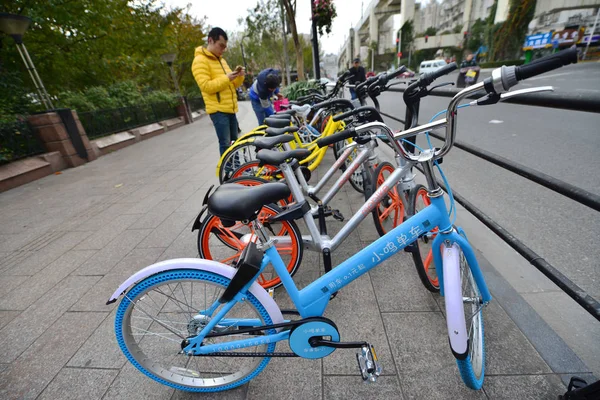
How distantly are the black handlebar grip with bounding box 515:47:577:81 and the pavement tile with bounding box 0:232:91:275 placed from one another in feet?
12.6

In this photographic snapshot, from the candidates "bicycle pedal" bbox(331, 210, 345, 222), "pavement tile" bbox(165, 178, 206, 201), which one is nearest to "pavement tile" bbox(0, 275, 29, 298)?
"pavement tile" bbox(165, 178, 206, 201)

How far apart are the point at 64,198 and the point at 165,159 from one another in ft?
7.74

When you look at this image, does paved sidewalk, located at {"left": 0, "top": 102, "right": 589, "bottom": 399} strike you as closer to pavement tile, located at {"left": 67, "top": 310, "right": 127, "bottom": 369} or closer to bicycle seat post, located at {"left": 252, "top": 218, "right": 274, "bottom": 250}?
pavement tile, located at {"left": 67, "top": 310, "right": 127, "bottom": 369}

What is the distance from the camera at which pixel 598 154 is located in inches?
165

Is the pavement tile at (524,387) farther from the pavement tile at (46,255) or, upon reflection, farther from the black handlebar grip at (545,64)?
the pavement tile at (46,255)

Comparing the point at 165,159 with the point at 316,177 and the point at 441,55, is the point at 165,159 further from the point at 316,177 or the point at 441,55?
the point at 441,55

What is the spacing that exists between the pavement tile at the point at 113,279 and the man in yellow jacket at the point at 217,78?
220 cm

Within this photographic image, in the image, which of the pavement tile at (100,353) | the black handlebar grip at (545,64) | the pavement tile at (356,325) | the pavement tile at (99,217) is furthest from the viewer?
the pavement tile at (99,217)

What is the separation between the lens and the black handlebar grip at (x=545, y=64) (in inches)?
32.7

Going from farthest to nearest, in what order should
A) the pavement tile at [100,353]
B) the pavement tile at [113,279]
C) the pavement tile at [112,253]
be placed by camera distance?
1. the pavement tile at [112,253]
2. the pavement tile at [113,279]
3. the pavement tile at [100,353]

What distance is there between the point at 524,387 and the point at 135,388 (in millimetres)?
2059

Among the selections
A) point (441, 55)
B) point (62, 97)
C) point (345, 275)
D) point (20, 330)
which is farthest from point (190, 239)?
point (441, 55)

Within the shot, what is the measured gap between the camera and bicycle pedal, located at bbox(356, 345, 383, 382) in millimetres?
1296

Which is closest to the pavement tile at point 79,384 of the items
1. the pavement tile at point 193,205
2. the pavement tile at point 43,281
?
the pavement tile at point 43,281
